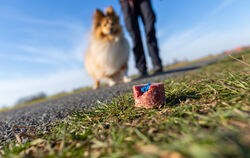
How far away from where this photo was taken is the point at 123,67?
4.98 meters

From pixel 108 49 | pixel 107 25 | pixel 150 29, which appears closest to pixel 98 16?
pixel 107 25

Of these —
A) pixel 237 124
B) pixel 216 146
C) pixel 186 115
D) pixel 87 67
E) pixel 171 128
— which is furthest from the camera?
pixel 87 67

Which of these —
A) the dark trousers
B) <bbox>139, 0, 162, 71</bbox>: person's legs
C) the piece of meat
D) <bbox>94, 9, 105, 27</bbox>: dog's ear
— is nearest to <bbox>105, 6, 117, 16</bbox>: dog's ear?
<bbox>94, 9, 105, 27</bbox>: dog's ear

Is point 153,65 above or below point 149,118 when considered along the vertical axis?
above

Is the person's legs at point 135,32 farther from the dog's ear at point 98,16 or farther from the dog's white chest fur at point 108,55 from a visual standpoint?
the dog's ear at point 98,16

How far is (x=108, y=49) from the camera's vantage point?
4.82 m

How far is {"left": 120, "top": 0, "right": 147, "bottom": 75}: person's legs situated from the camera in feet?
15.9

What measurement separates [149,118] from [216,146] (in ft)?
1.95

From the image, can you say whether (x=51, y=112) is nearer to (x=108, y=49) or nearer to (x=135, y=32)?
(x=108, y=49)

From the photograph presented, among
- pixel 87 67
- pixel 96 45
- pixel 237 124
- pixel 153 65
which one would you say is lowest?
Result: pixel 237 124

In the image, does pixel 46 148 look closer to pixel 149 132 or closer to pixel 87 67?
pixel 149 132

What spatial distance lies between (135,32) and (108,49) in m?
1.07

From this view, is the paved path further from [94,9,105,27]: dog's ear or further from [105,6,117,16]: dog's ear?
[105,6,117,16]: dog's ear

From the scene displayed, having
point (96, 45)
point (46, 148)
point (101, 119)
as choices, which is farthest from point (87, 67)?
point (46, 148)
